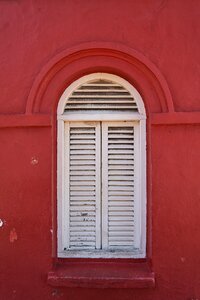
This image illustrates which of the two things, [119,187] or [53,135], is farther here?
[119,187]

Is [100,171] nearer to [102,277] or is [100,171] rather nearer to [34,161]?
[34,161]

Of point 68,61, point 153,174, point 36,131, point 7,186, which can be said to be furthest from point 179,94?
point 7,186

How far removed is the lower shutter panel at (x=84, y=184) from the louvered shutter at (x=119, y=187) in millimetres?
90

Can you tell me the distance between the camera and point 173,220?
4582mm

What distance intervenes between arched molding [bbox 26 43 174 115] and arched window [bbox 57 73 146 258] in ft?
0.65

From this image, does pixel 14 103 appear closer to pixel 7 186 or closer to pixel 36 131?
pixel 36 131

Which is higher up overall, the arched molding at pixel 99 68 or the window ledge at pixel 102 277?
the arched molding at pixel 99 68

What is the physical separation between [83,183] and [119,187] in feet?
1.30

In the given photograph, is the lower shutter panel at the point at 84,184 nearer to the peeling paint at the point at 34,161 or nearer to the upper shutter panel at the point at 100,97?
the upper shutter panel at the point at 100,97

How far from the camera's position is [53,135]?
471 centimetres

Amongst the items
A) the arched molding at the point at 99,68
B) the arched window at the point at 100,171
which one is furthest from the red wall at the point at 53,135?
the arched window at the point at 100,171

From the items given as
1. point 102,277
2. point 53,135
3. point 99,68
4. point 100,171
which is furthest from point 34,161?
point 102,277

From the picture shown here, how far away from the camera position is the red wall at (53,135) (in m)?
4.58

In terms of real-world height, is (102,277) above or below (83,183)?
below
